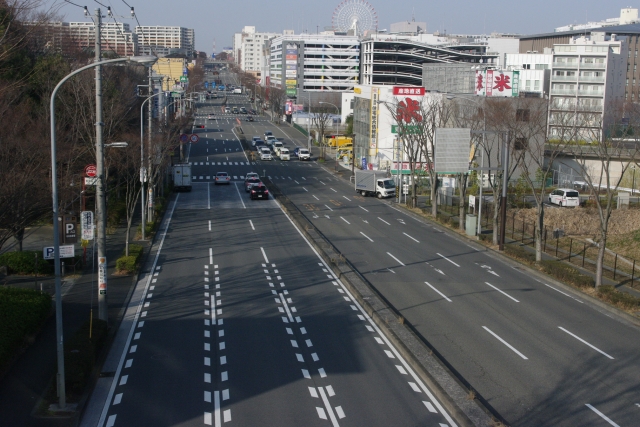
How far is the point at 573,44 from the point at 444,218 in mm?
55282

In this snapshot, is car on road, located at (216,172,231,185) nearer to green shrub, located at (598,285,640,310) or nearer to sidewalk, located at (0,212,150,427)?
sidewalk, located at (0,212,150,427)

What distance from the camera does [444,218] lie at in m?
39.6

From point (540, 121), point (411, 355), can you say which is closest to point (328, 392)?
point (411, 355)

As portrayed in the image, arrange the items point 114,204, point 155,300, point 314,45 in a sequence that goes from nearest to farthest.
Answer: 1. point 155,300
2. point 114,204
3. point 314,45

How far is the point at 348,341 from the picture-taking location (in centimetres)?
1784

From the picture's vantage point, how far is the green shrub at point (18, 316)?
1558 cm

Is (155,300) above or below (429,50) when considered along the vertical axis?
below

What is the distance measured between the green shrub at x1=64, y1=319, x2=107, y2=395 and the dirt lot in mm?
27880

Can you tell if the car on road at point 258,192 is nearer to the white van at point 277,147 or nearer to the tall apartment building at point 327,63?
the white van at point 277,147

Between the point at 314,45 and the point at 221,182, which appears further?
the point at 314,45

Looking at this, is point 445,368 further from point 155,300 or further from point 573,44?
point 573,44

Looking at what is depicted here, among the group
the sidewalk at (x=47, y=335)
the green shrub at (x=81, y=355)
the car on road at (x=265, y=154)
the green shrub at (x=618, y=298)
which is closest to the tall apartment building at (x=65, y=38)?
the sidewalk at (x=47, y=335)

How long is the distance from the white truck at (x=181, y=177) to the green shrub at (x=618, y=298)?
36.0 metres

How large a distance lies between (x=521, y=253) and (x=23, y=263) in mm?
20457
